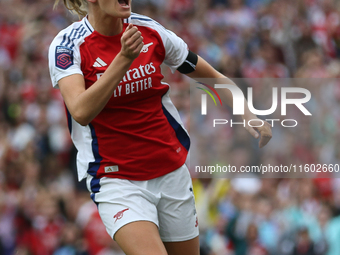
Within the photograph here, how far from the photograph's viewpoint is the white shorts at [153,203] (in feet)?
9.70

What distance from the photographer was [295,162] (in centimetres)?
664

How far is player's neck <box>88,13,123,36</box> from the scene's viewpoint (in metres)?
3.03

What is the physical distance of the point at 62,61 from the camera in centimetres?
284

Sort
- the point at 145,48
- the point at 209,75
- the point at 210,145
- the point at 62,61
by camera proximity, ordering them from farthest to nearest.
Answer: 1. the point at 210,145
2. the point at 209,75
3. the point at 145,48
4. the point at 62,61

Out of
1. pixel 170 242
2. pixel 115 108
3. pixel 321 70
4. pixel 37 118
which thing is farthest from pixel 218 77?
pixel 37 118

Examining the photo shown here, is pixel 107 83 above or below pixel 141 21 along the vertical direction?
below

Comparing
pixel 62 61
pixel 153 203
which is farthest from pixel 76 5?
pixel 153 203

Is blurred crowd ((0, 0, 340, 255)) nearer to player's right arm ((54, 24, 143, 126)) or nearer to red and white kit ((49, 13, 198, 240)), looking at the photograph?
red and white kit ((49, 13, 198, 240))

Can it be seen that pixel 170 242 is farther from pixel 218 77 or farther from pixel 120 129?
pixel 218 77

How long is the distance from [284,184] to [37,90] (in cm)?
469

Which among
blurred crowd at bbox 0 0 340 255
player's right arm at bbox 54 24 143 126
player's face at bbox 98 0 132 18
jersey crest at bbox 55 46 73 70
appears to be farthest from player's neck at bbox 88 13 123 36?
blurred crowd at bbox 0 0 340 255

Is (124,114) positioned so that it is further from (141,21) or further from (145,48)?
(141,21)

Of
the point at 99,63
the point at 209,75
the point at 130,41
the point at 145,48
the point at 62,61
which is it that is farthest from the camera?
the point at 209,75

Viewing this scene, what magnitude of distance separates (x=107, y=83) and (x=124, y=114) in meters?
0.50
